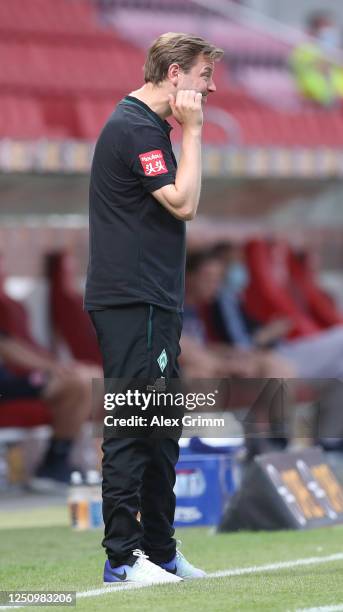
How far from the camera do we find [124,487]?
4902mm

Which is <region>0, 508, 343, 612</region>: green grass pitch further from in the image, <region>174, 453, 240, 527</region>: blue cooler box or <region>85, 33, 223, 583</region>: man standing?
<region>85, 33, 223, 583</region>: man standing

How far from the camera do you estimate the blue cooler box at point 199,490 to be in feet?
25.9

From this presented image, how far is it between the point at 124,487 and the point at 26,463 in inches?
241

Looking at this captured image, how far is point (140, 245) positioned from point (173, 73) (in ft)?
2.01

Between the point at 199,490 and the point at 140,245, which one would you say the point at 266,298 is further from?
the point at 140,245

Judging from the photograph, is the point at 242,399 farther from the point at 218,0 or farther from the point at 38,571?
the point at 218,0

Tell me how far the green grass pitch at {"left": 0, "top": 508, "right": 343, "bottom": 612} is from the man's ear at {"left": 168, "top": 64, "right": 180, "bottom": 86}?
1.75 meters

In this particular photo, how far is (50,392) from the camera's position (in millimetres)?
10586

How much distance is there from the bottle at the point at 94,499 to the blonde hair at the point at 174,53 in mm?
3395

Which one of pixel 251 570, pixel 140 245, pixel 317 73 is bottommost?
pixel 251 570

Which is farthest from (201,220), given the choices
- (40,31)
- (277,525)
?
(277,525)

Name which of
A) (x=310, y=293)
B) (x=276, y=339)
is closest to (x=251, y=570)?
(x=276, y=339)

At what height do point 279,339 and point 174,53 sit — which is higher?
point 174,53
